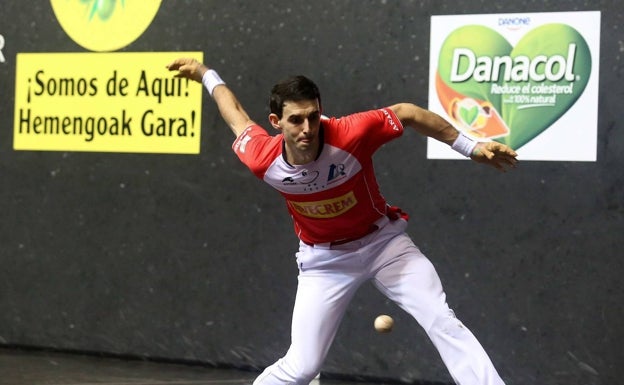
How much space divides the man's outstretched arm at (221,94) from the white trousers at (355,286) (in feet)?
1.80

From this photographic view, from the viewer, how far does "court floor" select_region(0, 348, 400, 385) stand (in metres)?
5.62

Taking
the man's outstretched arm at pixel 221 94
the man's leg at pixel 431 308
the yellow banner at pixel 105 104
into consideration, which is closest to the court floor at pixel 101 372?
the yellow banner at pixel 105 104

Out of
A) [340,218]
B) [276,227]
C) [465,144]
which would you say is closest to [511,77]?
[465,144]

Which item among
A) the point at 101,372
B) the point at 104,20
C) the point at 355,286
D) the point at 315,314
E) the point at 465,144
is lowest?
the point at 101,372

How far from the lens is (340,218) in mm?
4242

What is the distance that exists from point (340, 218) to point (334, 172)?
21 centimetres

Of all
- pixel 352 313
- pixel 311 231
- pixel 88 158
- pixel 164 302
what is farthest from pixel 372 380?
pixel 88 158

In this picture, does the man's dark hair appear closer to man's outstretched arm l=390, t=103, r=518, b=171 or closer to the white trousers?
man's outstretched arm l=390, t=103, r=518, b=171

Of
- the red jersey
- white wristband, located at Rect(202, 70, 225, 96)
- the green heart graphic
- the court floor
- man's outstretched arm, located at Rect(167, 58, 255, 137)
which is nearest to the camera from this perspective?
the red jersey

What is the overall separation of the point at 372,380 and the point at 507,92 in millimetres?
1648

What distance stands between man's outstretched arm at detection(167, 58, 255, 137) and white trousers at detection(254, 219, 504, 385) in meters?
0.55

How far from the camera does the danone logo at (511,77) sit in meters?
5.32

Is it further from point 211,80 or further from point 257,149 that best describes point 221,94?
point 257,149

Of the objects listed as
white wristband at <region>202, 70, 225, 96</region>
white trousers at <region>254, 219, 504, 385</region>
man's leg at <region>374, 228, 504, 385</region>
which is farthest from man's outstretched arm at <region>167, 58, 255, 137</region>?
man's leg at <region>374, 228, 504, 385</region>
